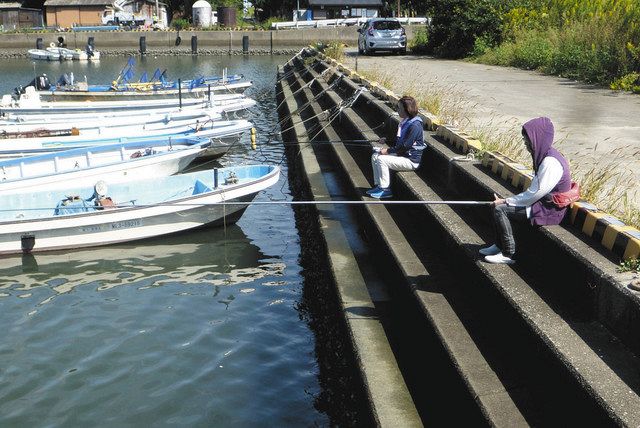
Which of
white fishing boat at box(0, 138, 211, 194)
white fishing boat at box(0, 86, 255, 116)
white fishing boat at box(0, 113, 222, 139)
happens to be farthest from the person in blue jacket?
white fishing boat at box(0, 86, 255, 116)

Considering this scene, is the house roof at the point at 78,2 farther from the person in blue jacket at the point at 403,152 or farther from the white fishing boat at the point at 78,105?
the person in blue jacket at the point at 403,152

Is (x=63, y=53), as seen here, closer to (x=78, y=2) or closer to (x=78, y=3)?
(x=78, y=3)

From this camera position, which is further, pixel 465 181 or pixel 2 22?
pixel 2 22

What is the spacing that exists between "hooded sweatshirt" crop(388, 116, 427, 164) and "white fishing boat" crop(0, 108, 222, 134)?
939cm

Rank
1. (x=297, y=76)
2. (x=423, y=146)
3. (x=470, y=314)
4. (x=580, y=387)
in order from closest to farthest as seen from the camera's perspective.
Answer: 1. (x=580, y=387)
2. (x=470, y=314)
3. (x=423, y=146)
4. (x=297, y=76)

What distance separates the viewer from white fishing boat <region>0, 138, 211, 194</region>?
12.4 m

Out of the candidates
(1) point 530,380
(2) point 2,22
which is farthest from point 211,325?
(2) point 2,22

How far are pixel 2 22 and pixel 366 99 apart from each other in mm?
64936

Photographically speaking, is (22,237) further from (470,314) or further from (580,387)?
(580,387)

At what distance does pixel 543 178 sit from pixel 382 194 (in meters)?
3.91

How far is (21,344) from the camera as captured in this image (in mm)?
8070

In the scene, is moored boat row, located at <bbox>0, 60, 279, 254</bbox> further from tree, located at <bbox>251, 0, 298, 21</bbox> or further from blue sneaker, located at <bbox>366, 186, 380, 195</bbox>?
tree, located at <bbox>251, 0, 298, 21</bbox>

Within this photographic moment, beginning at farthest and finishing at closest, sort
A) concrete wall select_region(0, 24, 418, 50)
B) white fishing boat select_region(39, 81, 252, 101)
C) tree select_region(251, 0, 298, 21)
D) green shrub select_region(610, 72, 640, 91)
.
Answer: tree select_region(251, 0, 298, 21), concrete wall select_region(0, 24, 418, 50), white fishing boat select_region(39, 81, 252, 101), green shrub select_region(610, 72, 640, 91)

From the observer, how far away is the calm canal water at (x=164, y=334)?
6.75 m
